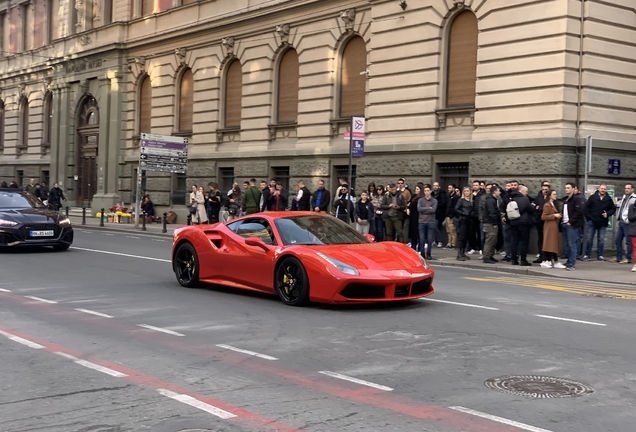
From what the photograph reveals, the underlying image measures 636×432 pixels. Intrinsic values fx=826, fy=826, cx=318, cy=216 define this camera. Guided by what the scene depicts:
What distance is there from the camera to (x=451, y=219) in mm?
22516

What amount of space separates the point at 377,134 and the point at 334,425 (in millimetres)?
20940

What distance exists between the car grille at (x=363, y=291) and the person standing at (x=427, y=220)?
9604mm

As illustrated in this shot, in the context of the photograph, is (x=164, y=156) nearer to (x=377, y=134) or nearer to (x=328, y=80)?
(x=328, y=80)

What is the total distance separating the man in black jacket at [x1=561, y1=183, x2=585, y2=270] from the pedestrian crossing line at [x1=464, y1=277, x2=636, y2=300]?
228 cm

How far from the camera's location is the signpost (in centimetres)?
3103

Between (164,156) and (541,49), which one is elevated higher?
(541,49)

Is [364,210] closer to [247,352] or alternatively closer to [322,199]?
[322,199]

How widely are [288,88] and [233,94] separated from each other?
11.9ft

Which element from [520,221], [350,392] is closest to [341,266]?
[350,392]

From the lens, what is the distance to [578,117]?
68.2 ft

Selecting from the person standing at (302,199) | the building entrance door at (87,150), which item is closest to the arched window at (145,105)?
the building entrance door at (87,150)

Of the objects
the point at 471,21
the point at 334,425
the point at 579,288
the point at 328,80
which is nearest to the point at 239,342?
the point at 334,425

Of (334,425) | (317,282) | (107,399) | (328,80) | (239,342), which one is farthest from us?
(328,80)

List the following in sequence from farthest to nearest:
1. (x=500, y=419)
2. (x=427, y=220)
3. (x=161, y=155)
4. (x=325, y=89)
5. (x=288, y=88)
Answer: (x=161, y=155)
(x=288, y=88)
(x=325, y=89)
(x=427, y=220)
(x=500, y=419)
